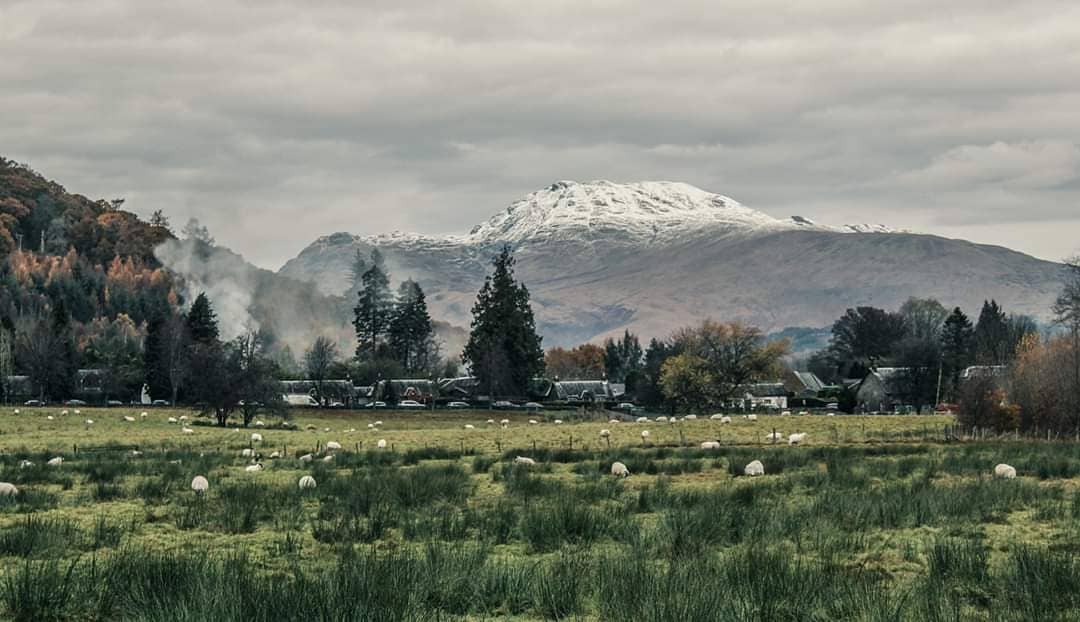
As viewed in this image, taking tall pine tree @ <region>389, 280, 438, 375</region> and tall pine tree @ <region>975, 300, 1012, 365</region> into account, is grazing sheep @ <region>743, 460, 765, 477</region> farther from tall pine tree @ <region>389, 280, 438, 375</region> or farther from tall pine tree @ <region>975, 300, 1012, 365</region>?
tall pine tree @ <region>389, 280, 438, 375</region>

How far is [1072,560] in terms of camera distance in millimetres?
13148

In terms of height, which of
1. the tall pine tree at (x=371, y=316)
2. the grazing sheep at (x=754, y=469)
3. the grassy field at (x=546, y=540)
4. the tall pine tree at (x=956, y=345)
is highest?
the tall pine tree at (x=371, y=316)

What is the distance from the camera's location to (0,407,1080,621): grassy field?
10.9 m

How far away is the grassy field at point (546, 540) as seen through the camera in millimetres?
10922

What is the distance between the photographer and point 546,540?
15.6 metres

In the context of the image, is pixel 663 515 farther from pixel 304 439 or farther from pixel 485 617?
pixel 304 439

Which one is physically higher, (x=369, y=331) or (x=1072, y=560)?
(x=369, y=331)

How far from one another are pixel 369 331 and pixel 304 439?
4539 inches

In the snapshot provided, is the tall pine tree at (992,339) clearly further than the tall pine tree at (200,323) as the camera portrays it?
No

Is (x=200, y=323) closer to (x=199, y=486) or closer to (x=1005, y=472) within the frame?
(x=199, y=486)

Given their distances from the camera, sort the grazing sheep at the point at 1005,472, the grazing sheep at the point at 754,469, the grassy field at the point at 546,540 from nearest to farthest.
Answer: the grassy field at the point at 546,540, the grazing sheep at the point at 1005,472, the grazing sheep at the point at 754,469

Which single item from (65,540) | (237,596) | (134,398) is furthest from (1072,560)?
(134,398)

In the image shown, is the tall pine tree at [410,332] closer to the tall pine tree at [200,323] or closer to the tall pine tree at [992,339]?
the tall pine tree at [200,323]

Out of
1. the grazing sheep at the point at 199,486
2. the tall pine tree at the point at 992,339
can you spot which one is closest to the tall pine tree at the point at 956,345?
the tall pine tree at the point at 992,339
